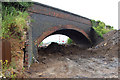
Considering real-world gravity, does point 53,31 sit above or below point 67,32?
below

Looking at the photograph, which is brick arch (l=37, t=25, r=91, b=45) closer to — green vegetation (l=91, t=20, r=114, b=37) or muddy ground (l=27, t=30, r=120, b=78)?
muddy ground (l=27, t=30, r=120, b=78)

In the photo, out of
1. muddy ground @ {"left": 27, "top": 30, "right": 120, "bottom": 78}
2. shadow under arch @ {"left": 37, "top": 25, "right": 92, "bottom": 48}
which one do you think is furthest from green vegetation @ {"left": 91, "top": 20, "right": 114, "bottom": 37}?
muddy ground @ {"left": 27, "top": 30, "right": 120, "bottom": 78}

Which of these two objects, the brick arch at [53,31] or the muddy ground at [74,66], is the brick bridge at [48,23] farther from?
the muddy ground at [74,66]

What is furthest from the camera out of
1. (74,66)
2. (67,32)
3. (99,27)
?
(99,27)

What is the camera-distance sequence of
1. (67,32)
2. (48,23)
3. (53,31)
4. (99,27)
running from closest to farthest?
(48,23), (53,31), (67,32), (99,27)

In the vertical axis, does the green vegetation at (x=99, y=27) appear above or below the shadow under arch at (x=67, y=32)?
above

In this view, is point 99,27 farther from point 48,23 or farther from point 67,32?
point 48,23

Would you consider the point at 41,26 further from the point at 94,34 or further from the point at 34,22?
the point at 94,34

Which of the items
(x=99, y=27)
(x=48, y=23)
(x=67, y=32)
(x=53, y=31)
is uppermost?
(x=99, y=27)

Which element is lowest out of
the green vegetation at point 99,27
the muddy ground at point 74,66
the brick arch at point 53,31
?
the muddy ground at point 74,66

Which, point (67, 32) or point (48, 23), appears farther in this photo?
point (67, 32)

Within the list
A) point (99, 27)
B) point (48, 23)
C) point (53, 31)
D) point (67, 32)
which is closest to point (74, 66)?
point (53, 31)

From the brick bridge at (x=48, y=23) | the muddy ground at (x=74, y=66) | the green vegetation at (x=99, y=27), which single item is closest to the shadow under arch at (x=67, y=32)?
the brick bridge at (x=48, y=23)

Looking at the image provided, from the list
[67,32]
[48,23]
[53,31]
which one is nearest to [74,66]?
[53,31]
